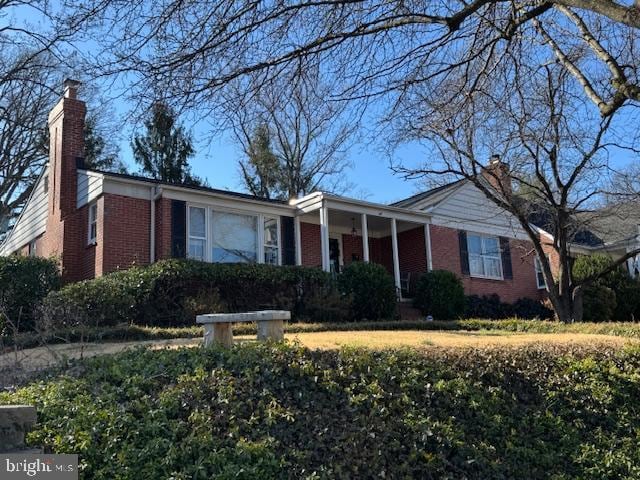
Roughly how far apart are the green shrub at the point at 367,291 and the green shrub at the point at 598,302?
722 cm

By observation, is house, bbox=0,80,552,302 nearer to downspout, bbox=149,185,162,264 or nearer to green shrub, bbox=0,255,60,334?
downspout, bbox=149,185,162,264

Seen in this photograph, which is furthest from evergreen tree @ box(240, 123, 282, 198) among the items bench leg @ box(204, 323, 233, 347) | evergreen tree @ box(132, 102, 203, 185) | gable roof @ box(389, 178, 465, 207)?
bench leg @ box(204, 323, 233, 347)

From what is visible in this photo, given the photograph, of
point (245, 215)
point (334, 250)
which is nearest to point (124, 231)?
point (245, 215)

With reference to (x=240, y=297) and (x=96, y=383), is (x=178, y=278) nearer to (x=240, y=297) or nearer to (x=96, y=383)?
(x=240, y=297)

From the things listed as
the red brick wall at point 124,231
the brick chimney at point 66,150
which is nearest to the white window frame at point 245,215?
the red brick wall at point 124,231

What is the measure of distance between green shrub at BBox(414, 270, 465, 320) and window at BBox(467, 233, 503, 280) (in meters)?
3.39

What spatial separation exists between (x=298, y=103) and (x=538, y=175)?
8.05 m

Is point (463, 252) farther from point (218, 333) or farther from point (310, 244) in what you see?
point (218, 333)

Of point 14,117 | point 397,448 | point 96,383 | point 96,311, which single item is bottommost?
point 397,448

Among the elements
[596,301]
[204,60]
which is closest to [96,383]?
[204,60]

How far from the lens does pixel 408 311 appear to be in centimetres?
1839

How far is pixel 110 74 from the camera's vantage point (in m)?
6.38

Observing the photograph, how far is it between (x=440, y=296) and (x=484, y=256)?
200 inches

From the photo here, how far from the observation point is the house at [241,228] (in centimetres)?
1538
